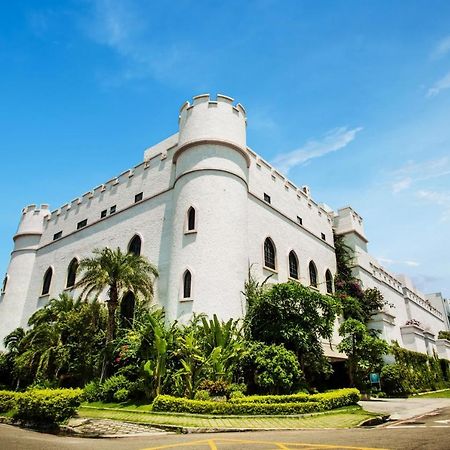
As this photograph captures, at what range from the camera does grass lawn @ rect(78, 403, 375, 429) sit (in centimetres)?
1092

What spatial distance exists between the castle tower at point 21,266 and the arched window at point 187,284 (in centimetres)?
1666

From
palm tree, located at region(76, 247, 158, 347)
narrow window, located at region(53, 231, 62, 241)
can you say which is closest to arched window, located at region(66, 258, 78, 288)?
narrow window, located at region(53, 231, 62, 241)

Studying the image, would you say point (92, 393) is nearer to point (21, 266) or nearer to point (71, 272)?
point (71, 272)

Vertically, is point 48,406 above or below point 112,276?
below

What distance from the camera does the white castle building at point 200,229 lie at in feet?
60.3

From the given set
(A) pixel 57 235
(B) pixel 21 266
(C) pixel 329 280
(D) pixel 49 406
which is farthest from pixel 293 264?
(B) pixel 21 266

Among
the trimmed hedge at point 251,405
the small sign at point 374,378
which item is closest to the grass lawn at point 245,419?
the trimmed hedge at point 251,405

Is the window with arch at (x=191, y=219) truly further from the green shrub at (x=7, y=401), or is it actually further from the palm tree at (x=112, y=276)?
the green shrub at (x=7, y=401)

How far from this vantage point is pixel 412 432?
922 cm

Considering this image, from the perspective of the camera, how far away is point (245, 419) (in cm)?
1182

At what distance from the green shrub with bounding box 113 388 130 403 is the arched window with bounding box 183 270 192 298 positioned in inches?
184

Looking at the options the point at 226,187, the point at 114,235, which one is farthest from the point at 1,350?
the point at 226,187

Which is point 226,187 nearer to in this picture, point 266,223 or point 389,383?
point 266,223

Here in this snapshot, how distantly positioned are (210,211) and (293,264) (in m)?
8.13
